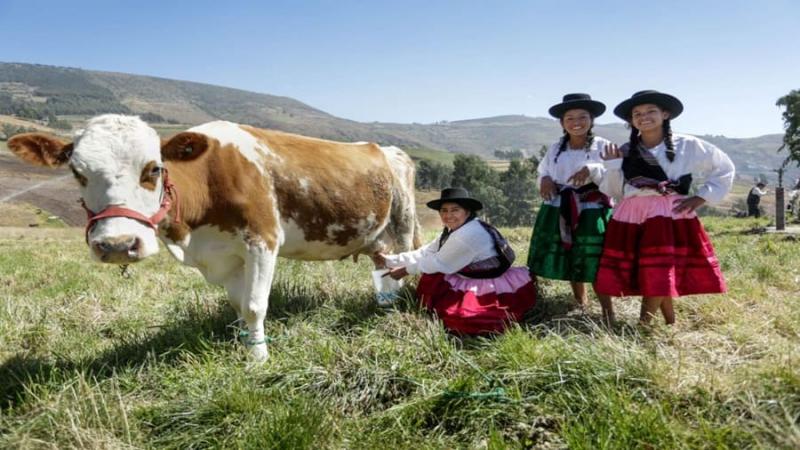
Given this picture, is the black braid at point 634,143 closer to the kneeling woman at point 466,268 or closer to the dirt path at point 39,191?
the kneeling woman at point 466,268

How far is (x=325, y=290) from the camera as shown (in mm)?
6227

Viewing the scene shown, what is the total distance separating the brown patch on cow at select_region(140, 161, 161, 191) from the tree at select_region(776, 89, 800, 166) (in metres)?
43.8

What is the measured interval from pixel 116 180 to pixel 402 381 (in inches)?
95.1

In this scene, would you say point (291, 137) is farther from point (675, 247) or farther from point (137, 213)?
point (675, 247)

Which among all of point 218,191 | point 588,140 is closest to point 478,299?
point 588,140

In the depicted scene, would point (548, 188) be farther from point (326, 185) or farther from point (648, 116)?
point (326, 185)

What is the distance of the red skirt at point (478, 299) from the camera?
461 cm

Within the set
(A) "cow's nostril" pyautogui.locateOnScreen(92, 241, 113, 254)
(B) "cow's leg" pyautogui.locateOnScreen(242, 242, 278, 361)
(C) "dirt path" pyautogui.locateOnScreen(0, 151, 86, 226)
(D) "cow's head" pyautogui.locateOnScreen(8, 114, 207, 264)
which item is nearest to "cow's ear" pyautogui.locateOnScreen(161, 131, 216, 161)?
(D) "cow's head" pyautogui.locateOnScreen(8, 114, 207, 264)

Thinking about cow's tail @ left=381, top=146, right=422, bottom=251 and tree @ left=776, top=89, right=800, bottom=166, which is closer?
cow's tail @ left=381, top=146, right=422, bottom=251

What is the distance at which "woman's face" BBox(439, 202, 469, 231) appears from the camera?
5.23 metres

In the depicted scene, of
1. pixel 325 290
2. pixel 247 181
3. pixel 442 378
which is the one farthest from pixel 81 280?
pixel 442 378

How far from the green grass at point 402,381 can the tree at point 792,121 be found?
39.9 metres

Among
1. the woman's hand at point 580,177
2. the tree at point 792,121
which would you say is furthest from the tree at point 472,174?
the woman's hand at point 580,177

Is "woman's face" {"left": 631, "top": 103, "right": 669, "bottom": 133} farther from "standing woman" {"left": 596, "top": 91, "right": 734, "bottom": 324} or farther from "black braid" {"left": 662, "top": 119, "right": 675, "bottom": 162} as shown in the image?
"black braid" {"left": 662, "top": 119, "right": 675, "bottom": 162}
